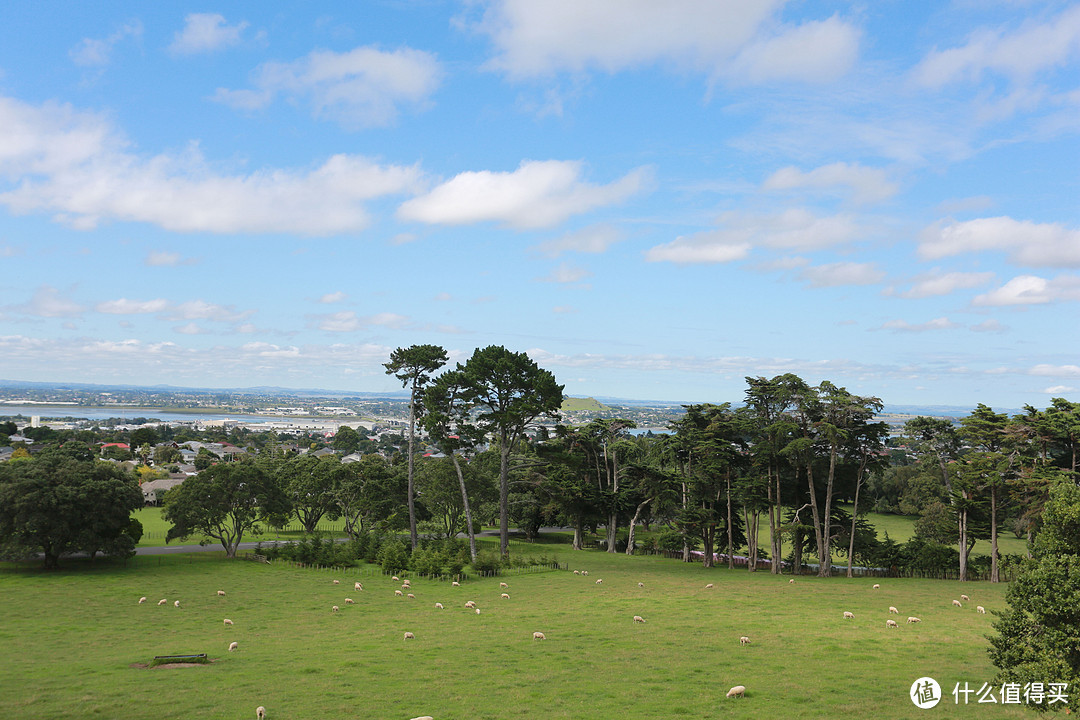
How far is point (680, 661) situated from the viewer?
19391 millimetres

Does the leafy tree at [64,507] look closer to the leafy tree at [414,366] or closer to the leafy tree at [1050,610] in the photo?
the leafy tree at [414,366]

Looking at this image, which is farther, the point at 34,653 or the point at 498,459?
the point at 498,459

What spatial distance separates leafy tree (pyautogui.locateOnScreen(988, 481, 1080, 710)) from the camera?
13.0m

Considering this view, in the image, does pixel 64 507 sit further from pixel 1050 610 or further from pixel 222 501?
pixel 1050 610

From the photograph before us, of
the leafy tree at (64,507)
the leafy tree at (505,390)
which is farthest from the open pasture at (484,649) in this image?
the leafy tree at (505,390)

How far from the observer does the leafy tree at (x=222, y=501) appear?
4651 cm

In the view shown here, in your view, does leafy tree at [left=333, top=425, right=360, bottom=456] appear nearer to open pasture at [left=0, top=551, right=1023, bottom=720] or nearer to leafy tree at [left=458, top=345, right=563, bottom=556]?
leafy tree at [left=458, top=345, right=563, bottom=556]

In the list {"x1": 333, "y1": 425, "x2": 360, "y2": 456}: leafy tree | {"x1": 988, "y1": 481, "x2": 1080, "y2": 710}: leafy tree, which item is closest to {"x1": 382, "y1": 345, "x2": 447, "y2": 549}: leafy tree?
{"x1": 988, "y1": 481, "x2": 1080, "y2": 710}: leafy tree

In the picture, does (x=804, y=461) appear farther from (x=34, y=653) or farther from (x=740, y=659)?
(x=34, y=653)

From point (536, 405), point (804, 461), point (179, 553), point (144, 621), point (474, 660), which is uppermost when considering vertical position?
point (536, 405)

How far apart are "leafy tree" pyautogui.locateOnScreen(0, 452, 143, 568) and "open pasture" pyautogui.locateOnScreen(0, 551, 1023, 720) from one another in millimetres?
2760

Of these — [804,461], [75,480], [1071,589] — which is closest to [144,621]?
[75,480]

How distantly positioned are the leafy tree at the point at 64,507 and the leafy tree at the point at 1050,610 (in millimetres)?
46068

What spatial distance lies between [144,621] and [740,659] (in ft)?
79.8
